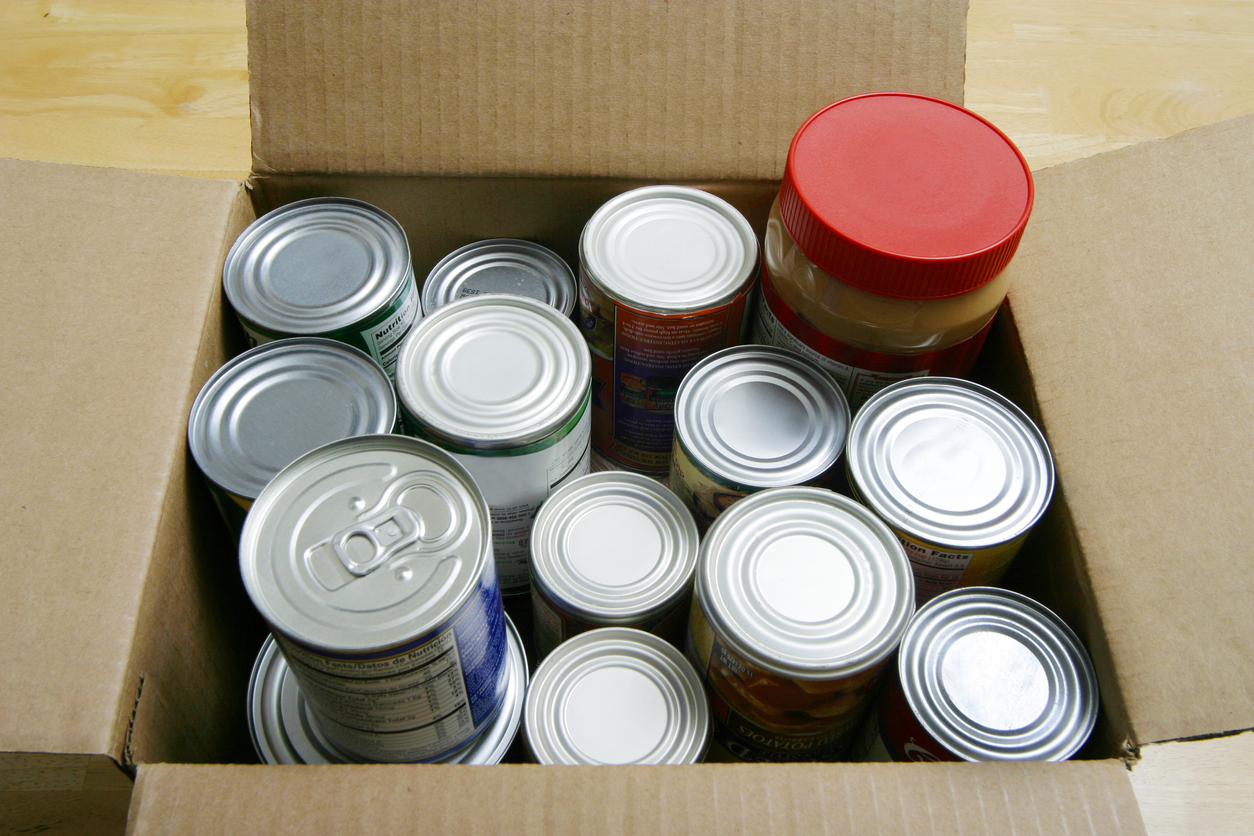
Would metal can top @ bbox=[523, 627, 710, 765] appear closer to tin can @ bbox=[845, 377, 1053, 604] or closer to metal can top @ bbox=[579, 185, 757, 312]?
tin can @ bbox=[845, 377, 1053, 604]

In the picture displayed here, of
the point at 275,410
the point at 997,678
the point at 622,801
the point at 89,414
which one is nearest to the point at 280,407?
the point at 275,410

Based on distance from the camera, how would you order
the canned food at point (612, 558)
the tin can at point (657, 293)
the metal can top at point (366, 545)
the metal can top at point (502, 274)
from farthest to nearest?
the metal can top at point (502, 274) < the tin can at point (657, 293) < the canned food at point (612, 558) < the metal can top at point (366, 545)

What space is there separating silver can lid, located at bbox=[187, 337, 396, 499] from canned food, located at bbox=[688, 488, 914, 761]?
0.36m

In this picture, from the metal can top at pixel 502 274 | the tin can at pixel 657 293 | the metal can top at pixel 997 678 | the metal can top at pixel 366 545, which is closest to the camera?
the metal can top at pixel 366 545

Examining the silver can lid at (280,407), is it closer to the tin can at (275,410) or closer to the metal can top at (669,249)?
the tin can at (275,410)

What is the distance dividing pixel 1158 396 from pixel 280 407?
85cm

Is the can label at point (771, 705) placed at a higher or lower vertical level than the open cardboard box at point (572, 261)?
lower

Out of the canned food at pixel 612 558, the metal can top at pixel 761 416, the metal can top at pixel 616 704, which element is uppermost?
the metal can top at pixel 761 416

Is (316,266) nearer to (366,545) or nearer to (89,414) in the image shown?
(89,414)

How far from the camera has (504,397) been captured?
86 cm

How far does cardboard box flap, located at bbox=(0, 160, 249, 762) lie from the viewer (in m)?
0.69

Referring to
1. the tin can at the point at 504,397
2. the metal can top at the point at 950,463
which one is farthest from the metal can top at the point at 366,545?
the metal can top at the point at 950,463

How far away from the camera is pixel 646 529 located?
35.7 inches

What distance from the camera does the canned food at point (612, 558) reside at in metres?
0.86
